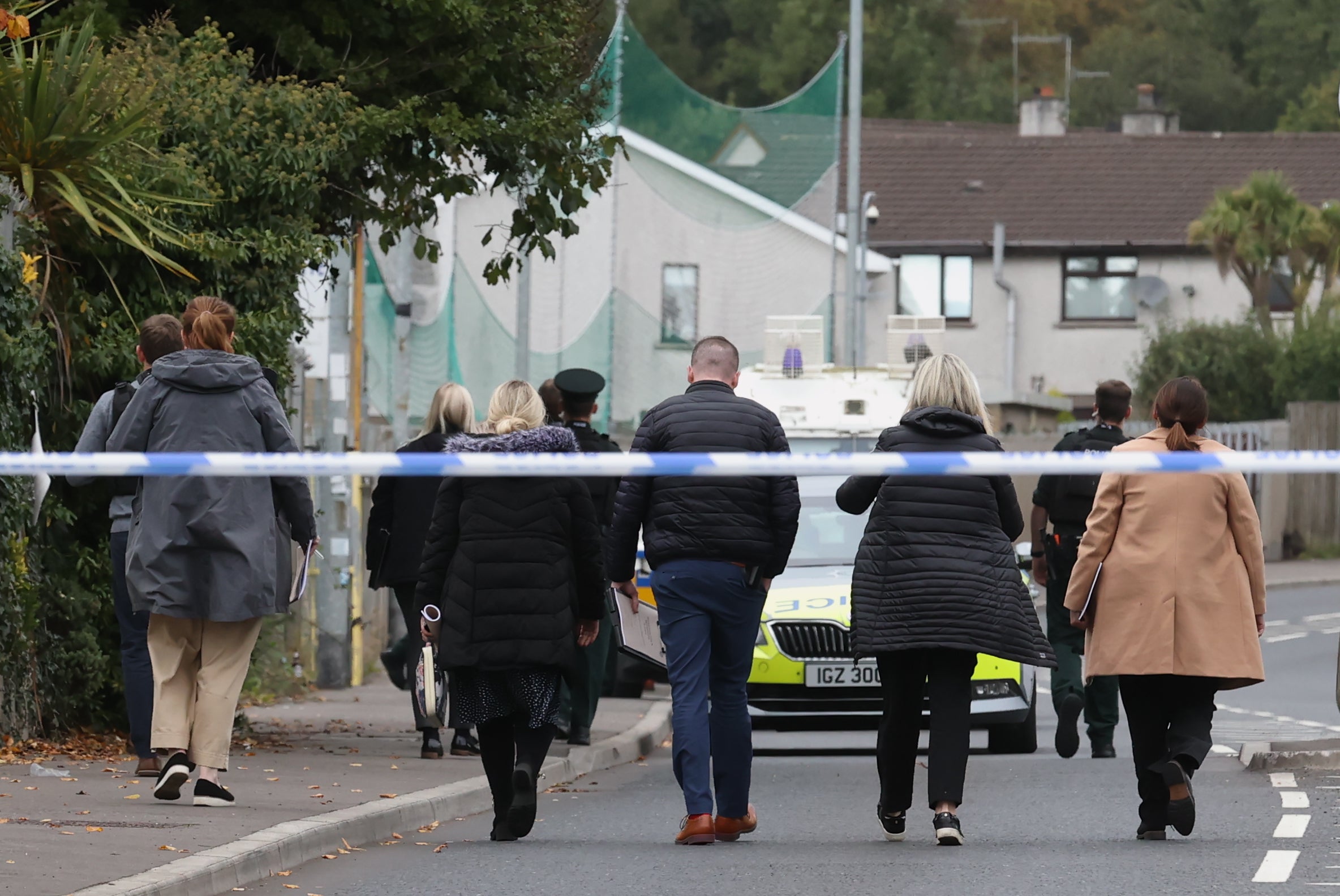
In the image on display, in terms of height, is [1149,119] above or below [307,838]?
above

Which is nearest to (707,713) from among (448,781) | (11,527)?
(448,781)

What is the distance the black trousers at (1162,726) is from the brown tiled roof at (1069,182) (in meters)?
39.9

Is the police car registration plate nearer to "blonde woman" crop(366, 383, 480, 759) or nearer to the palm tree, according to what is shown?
"blonde woman" crop(366, 383, 480, 759)

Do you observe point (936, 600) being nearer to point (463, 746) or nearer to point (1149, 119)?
point (463, 746)

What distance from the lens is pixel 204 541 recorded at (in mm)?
8719

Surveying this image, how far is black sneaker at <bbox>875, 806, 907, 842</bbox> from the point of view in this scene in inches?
353

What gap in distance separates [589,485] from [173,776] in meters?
3.78

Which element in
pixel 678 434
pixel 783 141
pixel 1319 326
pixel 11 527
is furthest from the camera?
pixel 1319 326

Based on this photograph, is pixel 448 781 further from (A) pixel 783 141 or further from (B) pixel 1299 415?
(B) pixel 1299 415

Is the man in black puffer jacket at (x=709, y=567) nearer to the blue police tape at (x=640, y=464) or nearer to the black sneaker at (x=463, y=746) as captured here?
the blue police tape at (x=640, y=464)

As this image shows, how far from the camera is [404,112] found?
40.5ft

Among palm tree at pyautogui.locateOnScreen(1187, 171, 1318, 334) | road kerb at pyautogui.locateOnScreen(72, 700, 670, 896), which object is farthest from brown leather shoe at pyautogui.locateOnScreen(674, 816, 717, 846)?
palm tree at pyautogui.locateOnScreen(1187, 171, 1318, 334)

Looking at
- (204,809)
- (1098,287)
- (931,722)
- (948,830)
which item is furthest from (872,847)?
(1098,287)

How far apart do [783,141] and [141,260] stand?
52.7 ft
